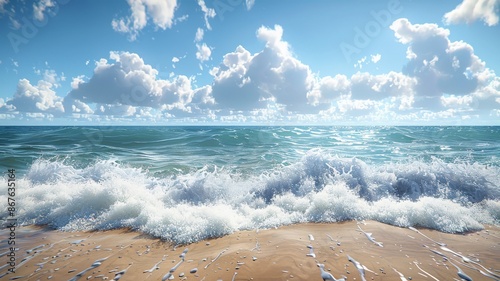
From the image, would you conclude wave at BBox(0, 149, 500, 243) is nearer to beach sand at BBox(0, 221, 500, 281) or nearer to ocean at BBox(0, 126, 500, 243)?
ocean at BBox(0, 126, 500, 243)

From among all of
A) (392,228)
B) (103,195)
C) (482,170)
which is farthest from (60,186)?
(482,170)

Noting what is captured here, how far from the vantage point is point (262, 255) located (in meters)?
4.26

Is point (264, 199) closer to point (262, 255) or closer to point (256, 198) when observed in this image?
point (256, 198)

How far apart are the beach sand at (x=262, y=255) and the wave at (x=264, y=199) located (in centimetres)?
42

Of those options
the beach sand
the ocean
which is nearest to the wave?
the ocean

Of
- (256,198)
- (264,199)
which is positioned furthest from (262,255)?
(264,199)

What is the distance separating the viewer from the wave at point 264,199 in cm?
578

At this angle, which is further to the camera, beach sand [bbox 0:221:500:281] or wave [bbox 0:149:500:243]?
wave [bbox 0:149:500:243]

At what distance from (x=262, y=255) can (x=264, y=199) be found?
351 cm

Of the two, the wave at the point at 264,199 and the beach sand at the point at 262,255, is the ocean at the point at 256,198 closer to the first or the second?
the wave at the point at 264,199

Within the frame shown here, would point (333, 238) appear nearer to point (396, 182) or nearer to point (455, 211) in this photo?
point (455, 211)

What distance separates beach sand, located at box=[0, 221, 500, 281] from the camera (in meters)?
3.79

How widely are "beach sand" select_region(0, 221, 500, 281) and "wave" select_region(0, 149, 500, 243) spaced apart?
1.38 ft

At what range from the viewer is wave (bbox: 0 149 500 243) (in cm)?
578
